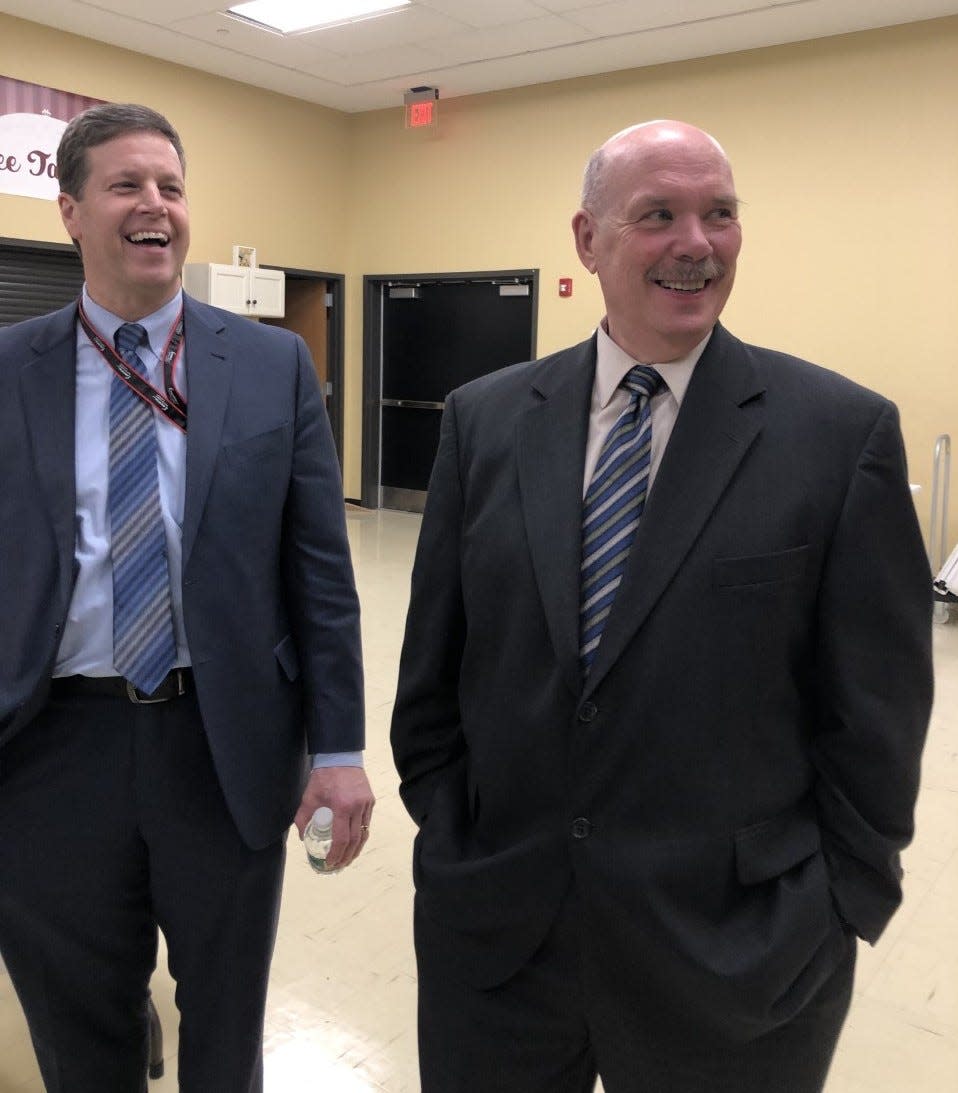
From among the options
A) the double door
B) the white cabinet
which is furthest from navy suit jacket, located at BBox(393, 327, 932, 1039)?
the double door

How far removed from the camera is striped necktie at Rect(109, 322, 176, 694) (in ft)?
4.75

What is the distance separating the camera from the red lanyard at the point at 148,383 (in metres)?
1.52

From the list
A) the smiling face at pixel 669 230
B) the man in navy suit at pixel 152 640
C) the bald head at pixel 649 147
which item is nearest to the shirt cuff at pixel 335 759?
the man in navy suit at pixel 152 640

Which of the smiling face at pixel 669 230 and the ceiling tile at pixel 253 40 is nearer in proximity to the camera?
the smiling face at pixel 669 230

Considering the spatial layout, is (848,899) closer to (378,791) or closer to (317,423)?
(317,423)

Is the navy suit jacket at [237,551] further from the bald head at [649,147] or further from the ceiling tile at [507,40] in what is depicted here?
the ceiling tile at [507,40]

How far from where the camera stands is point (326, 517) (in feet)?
5.29

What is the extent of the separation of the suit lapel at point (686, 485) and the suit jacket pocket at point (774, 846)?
0.25m

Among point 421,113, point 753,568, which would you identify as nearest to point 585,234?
point 753,568

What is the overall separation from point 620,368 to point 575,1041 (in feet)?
2.79

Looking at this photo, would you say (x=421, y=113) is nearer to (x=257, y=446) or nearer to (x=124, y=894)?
(x=257, y=446)

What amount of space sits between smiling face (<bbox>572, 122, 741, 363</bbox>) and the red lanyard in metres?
0.69

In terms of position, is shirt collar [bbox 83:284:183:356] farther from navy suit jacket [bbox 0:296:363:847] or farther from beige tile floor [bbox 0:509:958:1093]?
beige tile floor [bbox 0:509:958:1093]

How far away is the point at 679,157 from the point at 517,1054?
44.0 inches
